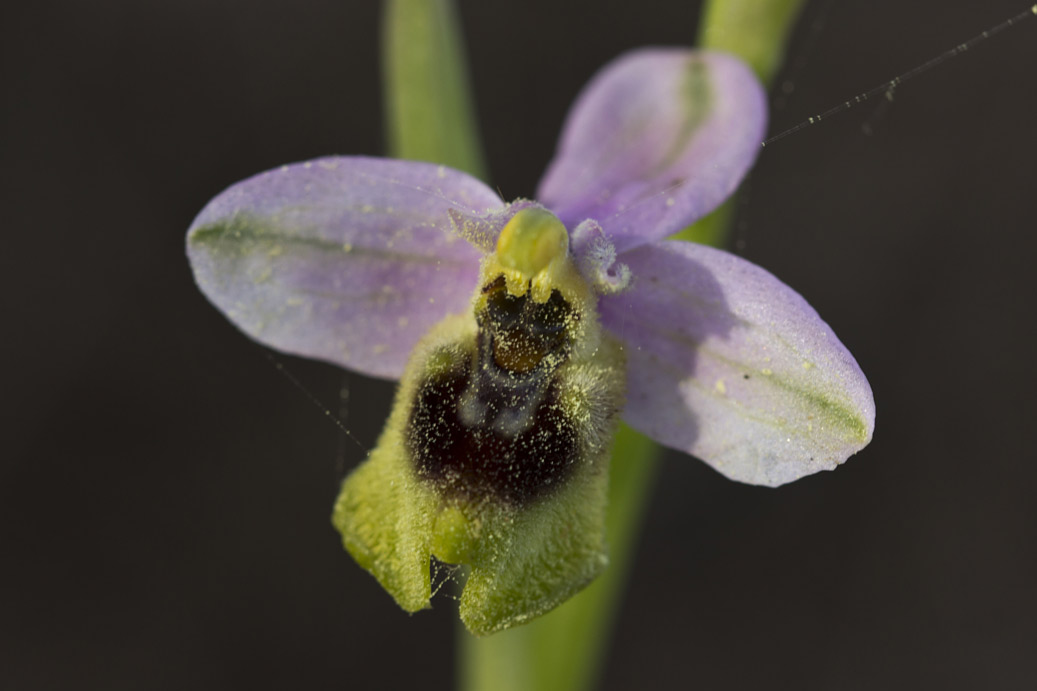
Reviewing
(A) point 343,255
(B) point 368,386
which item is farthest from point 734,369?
(B) point 368,386

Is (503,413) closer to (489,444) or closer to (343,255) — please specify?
(489,444)

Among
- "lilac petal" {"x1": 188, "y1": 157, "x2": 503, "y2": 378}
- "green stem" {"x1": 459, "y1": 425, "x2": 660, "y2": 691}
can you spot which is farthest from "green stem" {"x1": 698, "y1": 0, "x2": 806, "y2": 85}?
"green stem" {"x1": 459, "y1": 425, "x2": 660, "y2": 691}

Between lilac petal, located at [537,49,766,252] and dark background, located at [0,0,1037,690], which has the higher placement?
lilac petal, located at [537,49,766,252]

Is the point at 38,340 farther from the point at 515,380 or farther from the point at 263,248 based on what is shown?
the point at 515,380

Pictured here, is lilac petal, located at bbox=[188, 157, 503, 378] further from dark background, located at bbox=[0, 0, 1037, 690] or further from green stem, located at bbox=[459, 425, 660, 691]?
dark background, located at bbox=[0, 0, 1037, 690]

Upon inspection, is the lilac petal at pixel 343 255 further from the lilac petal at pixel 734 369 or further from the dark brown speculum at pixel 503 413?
the lilac petal at pixel 734 369

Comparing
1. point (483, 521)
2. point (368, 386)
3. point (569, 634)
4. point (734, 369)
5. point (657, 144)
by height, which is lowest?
point (368, 386)
